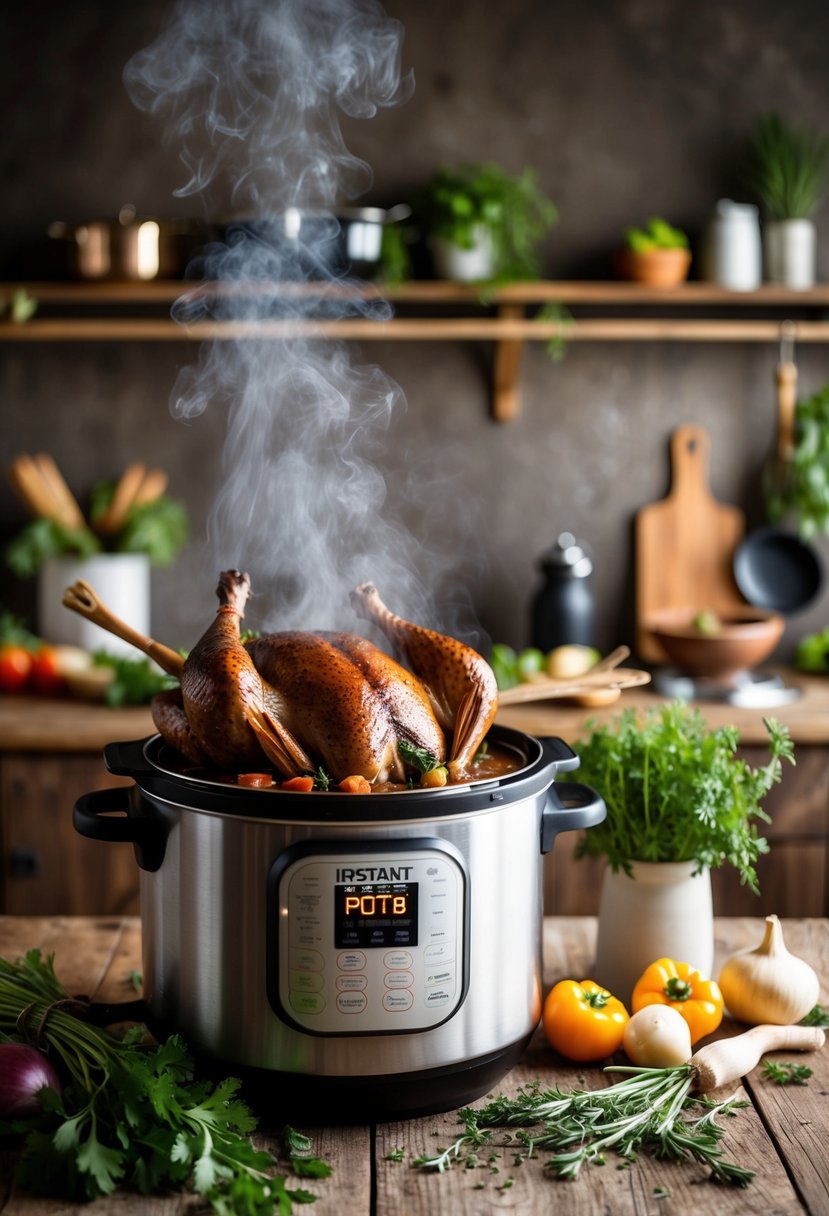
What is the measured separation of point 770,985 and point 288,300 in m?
2.28

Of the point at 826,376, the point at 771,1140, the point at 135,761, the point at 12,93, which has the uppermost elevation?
the point at 12,93

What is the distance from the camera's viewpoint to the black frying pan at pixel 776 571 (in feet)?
11.4

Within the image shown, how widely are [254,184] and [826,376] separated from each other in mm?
1674

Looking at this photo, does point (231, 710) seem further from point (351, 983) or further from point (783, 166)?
point (783, 166)

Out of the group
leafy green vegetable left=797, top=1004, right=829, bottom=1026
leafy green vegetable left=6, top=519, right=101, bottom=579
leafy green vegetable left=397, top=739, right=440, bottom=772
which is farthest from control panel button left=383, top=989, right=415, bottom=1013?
leafy green vegetable left=6, top=519, right=101, bottom=579

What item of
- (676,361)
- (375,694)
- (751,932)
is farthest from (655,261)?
(375,694)

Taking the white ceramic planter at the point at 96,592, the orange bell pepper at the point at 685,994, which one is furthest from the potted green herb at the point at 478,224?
the orange bell pepper at the point at 685,994

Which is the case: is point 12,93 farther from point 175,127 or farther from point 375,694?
point 375,694

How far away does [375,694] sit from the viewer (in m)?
1.26

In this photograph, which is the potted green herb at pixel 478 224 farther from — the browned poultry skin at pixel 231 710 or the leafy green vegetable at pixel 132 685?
the browned poultry skin at pixel 231 710

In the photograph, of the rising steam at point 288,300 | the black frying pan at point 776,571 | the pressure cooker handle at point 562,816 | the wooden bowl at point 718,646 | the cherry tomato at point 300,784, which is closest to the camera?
the cherry tomato at point 300,784

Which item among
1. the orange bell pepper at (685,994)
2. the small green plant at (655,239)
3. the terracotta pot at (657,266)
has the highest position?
the small green plant at (655,239)

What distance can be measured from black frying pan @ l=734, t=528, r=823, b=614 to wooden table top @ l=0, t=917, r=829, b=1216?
232 centimetres

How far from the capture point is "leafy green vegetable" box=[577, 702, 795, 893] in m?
1.35
